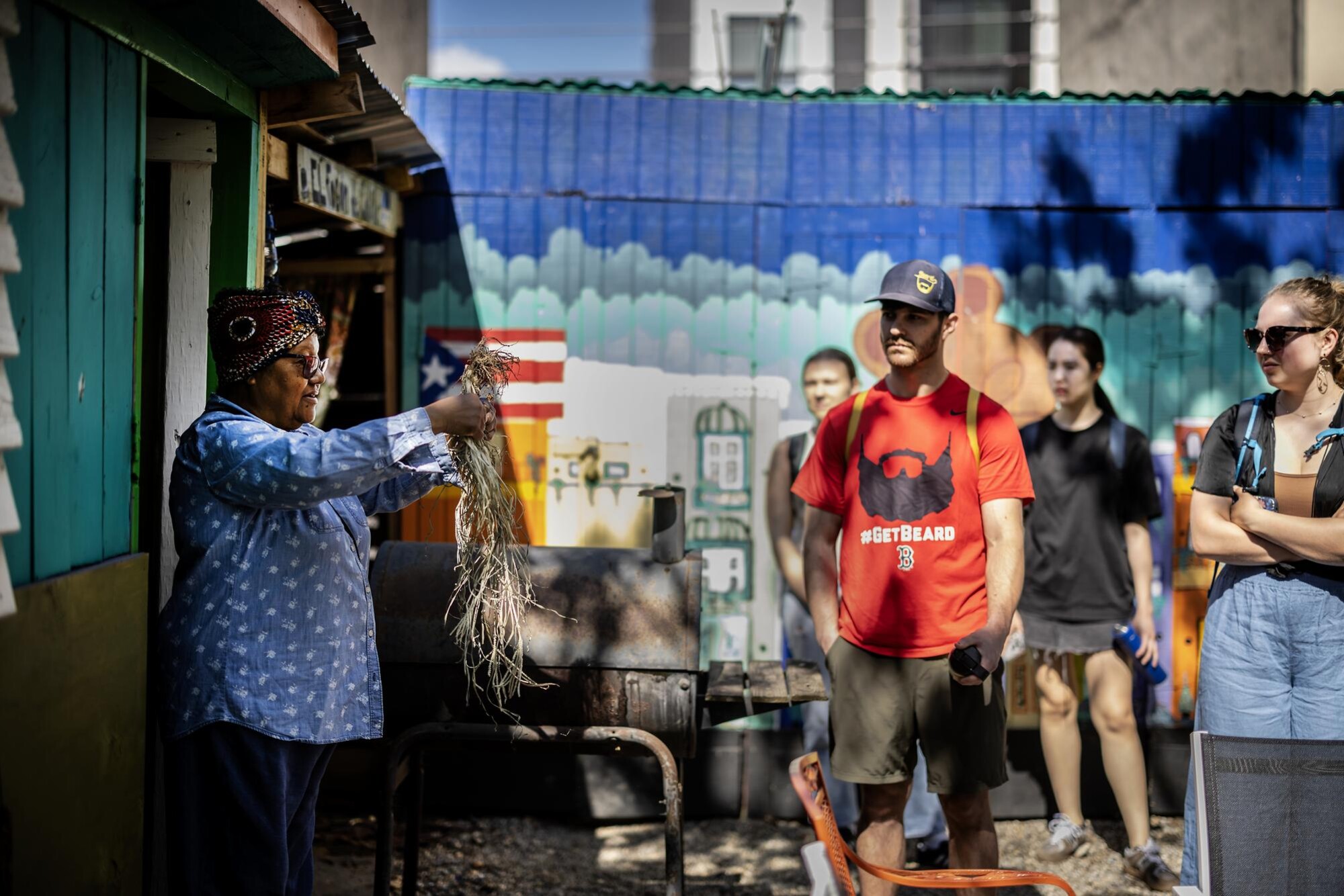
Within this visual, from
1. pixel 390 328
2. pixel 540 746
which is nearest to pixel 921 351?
pixel 540 746

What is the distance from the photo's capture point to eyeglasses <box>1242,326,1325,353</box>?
351 cm

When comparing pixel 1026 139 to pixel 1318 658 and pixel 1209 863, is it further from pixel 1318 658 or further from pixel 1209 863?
pixel 1209 863

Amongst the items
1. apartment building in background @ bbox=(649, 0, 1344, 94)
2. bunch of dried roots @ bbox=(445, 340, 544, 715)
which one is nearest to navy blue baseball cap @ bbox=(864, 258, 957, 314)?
bunch of dried roots @ bbox=(445, 340, 544, 715)

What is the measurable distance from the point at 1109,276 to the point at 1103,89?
814 centimetres

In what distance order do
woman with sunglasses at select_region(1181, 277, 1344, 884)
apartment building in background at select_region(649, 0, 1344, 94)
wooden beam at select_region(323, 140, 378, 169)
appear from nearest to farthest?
1. woman with sunglasses at select_region(1181, 277, 1344, 884)
2. wooden beam at select_region(323, 140, 378, 169)
3. apartment building in background at select_region(649, 0, 1344, 94)

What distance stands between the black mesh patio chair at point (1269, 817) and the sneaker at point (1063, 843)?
286 centimetres

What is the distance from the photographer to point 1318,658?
3.48m

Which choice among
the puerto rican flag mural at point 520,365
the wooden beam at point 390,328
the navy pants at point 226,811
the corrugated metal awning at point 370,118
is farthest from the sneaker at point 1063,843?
the corrugated metal awning at point 370,118

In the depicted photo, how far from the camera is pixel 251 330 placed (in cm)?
291

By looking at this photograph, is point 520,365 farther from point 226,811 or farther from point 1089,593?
Answer: point 226,811

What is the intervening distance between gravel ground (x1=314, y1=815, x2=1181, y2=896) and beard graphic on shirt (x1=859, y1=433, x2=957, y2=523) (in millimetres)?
2136

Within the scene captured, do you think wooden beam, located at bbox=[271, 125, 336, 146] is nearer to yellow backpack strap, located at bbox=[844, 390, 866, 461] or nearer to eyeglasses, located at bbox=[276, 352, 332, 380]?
eyeglasses, located at bbox=[276, 352, 332, 380]

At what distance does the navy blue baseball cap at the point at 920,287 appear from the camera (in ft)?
12.0

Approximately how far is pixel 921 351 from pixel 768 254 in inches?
92.0
